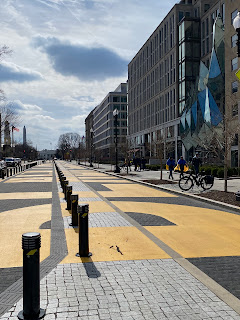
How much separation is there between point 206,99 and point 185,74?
28.4ft

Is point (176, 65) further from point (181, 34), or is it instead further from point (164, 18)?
point (164, 18)

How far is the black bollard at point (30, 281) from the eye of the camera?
3.53 m

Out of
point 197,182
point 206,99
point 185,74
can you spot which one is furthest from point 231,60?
point 197,182

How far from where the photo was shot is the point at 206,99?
4644 cm

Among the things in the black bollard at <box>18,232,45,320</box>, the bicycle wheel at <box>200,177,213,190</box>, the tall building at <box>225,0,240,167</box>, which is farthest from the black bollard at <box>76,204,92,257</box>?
the tall building at <box>225,0,240,167</box>

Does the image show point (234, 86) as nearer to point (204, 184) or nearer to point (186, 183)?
point (204, 184)

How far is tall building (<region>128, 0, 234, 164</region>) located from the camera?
150ft

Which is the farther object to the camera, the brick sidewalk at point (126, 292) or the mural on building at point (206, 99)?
the mural on building at point (206, 99)

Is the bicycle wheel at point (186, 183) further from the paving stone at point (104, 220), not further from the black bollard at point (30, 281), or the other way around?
the black bollard at point (30, 281)

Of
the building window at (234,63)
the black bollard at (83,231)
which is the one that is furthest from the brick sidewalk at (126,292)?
the building window at (234,63)

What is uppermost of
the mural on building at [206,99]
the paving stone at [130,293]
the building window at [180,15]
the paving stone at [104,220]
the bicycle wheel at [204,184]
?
the building window at [180,15]

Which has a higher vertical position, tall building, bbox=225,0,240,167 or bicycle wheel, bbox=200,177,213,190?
tall building, bbox=225,0,240,167

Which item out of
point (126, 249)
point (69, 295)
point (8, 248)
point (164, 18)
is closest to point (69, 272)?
point (69, 295)

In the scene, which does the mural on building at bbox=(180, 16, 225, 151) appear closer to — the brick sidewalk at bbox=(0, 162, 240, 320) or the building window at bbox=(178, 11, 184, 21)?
the building window at bbox=(178, 11, 184, 21)
